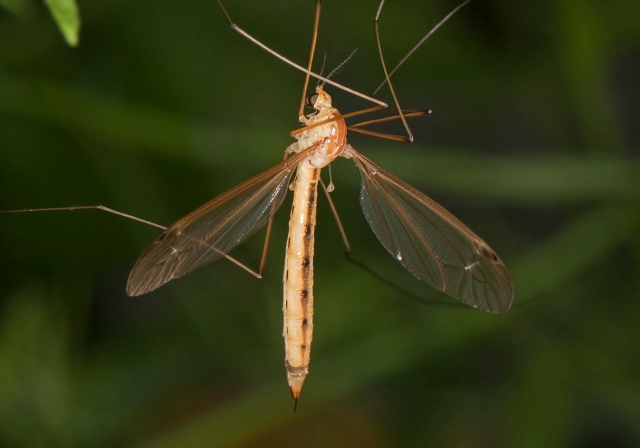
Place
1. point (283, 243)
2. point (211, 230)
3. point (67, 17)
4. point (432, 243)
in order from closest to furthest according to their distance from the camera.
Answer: point (67, 17)
point (211, 230)
point (432, 243)
point (283, 243)

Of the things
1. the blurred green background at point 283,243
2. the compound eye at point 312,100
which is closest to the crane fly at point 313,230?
the compound eye at point 312,100

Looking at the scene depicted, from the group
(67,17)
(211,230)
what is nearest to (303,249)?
(211,230)

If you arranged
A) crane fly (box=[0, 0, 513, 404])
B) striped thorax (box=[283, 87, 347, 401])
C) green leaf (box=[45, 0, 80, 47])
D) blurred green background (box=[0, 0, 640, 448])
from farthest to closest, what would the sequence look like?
1. blurred green background (box=[0, 0, 640, 448])
2. striped thorax (box=[283, 87, 347, 401])
3. crane fly (box=[0, 0, 513, 404])
4. green leaf (box=[45, 0, 80, 47])

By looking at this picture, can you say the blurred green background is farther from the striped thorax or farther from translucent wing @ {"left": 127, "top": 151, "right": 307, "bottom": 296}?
translucent wing @ {"left": 127, "top": 151, "right": 307, "bottom": 296}

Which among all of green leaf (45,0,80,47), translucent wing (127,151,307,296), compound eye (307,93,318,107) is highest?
compound eye (307,93,318,107)

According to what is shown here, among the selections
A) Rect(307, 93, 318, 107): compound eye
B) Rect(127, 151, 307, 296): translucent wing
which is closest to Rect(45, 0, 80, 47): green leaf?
Rect(127, 151, 307, 296): translucent wing

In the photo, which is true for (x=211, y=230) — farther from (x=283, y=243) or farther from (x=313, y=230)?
(x=283, y=243)
